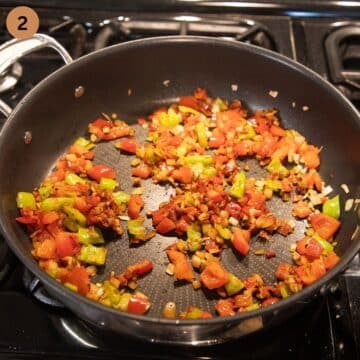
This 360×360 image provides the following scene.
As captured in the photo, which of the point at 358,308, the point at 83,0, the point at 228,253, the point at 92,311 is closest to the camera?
the point at 92,311

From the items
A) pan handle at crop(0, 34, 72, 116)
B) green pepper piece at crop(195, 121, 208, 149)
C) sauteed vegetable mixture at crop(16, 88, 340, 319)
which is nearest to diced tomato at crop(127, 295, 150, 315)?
sauteed vegetable mixture at crop(16, 88, 340, 319)

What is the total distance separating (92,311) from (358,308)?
0.48m

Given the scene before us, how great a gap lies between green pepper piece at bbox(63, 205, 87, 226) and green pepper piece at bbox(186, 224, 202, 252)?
8.6 inches

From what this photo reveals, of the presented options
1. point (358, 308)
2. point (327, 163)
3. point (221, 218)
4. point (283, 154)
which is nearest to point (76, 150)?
point (221, 218)

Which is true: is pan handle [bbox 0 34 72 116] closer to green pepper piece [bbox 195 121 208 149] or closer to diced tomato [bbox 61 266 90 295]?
green pepper piece [bbox 195 121 208 149]

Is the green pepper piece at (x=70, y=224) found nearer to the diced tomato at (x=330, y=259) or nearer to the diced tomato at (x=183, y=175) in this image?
the diced tomato at (x=183, y=175)

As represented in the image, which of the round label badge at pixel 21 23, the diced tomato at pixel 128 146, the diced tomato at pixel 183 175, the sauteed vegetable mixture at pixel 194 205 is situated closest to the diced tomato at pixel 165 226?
the sauteed vegetable mixture at pixel 194 205

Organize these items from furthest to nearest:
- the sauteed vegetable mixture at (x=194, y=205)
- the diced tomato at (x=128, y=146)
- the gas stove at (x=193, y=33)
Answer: the diced tomato at (x=128, y=146) → the sauteed vegetable mixture at (x=194, y=205) → the gas stove at (x=193, y=33)

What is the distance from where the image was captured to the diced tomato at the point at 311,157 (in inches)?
47.5

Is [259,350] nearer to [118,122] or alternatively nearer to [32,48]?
[118,122]

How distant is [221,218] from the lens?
1101 millimetres

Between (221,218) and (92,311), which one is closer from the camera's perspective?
(92,311)

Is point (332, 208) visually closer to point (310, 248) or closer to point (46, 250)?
point (310, 248)

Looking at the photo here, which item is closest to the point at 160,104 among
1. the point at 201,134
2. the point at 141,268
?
the point at 201,134
